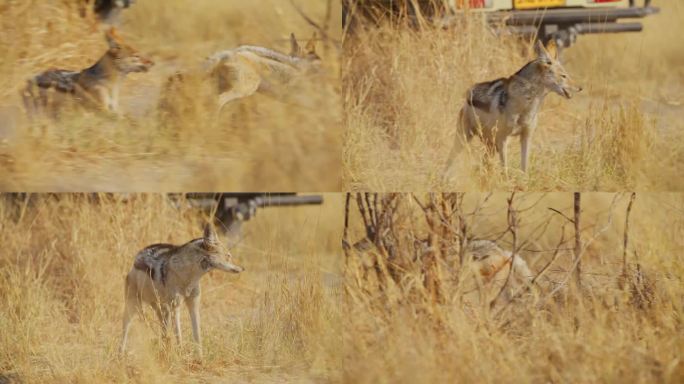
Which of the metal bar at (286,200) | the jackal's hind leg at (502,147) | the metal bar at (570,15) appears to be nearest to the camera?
the jackal's hind leg at (502,147)

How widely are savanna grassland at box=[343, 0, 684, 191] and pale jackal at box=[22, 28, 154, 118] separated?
1.43m

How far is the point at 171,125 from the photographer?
21.8 feet

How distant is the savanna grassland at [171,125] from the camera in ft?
21.6

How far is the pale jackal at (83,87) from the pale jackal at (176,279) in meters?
0.98

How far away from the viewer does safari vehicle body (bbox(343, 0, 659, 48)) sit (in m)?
6.39

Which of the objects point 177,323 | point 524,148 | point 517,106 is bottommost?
point 177,323

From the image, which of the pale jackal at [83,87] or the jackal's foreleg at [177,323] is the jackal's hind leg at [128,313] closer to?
the jackal's foreleg at [177,323]

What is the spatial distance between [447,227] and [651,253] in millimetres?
1237

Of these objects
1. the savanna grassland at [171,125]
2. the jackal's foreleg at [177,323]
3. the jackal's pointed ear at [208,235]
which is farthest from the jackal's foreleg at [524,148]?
the jackal's foreleg at [177,323]

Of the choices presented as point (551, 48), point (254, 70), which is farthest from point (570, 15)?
point (254, 70)

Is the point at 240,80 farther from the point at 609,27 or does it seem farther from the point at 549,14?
the point at 609,27

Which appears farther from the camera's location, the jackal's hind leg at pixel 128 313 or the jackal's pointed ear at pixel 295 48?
the jackal's pointed ear at pixel 295 48

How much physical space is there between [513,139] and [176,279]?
218cm

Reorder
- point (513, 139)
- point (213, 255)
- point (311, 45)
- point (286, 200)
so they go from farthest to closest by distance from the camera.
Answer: point (286, 200) → point (311, 45) → point (213, 255) → point (513, 139)
